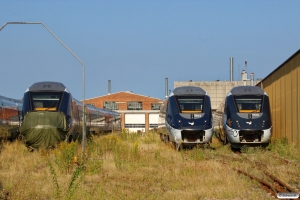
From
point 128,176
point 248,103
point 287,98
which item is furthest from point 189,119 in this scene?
point 128,176

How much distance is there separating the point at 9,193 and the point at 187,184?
14.5 ft

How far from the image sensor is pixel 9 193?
12.4m

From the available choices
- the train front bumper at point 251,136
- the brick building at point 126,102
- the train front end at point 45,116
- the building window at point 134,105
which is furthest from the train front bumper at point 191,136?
the building window at point 134,105

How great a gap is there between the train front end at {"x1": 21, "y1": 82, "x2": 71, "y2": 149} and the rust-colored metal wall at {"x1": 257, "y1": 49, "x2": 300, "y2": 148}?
1087 cm

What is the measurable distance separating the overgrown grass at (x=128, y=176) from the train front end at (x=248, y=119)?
1.35 metres

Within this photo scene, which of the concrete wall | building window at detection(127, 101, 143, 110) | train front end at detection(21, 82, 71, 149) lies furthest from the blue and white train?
building window at detection(127, 101, 143, 110)

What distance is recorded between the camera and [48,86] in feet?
79.9

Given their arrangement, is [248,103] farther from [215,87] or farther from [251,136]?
[215,87]

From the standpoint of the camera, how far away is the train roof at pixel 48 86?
79.0 feet

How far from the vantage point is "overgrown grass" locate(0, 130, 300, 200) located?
1218 centimetres

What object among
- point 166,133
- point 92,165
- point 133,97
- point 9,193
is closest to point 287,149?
point 166,133

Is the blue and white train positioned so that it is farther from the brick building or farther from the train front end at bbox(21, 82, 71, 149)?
the brick building

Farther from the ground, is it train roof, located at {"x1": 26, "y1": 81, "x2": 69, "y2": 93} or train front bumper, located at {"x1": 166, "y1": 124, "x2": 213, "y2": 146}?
train roof, located at {"x1": 26, "y1": 81, "x2": 69, "y2": 93}

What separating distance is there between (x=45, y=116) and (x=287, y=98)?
12.8 meters
